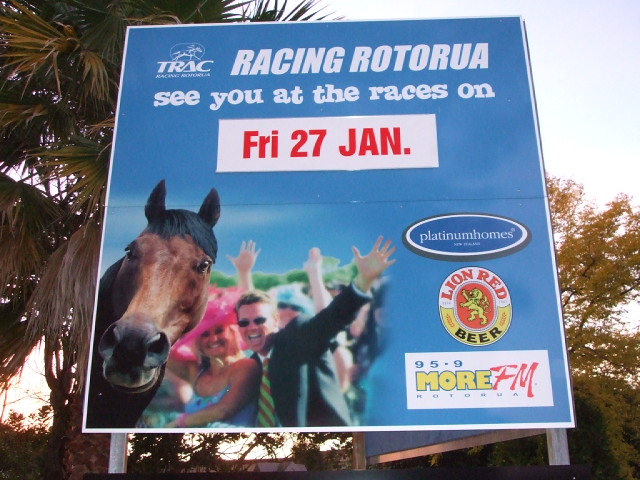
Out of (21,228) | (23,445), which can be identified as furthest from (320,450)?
(21,228)

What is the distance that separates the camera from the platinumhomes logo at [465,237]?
4188 mm

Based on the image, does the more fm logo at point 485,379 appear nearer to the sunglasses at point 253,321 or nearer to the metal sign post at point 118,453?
the sunglasses at point 253,321

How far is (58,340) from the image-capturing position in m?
5.73

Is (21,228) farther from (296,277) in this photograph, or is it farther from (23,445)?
(23,445)

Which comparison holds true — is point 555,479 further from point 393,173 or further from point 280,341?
point 393,173

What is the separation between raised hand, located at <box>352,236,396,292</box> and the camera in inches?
164

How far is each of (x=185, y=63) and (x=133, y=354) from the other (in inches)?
85.0

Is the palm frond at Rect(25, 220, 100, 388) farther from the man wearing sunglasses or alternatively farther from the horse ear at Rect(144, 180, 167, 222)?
the man wearing sunglasses

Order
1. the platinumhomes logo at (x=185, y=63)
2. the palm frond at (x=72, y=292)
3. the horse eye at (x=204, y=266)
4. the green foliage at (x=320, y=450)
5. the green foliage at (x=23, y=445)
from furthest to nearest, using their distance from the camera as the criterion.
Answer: the green foliage at (x=320, y=450) < the green foliage at (x=23, y=445) < the palm frond at (x=72, y=292) < the platinumhomes logo at (x=185, y=63) < the horse eye at (x=204, y=266)

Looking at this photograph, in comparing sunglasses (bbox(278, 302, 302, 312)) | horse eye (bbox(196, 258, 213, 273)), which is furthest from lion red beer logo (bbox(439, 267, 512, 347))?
horse eye (bbox(196, 258, 213, 273))

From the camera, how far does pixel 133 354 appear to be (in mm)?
4062

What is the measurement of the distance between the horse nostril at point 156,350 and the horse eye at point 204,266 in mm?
471

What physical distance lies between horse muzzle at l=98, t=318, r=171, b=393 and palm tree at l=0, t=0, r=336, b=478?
0.93m

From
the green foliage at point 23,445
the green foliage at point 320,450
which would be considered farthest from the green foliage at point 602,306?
the green foliage at point 23,445
